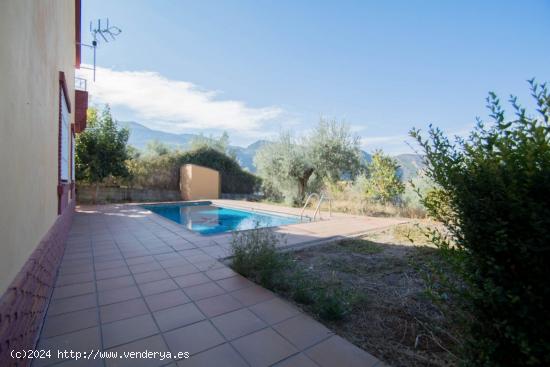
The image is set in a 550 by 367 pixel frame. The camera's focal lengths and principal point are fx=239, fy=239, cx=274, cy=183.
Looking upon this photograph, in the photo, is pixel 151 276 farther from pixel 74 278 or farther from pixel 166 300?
pixel 74 278

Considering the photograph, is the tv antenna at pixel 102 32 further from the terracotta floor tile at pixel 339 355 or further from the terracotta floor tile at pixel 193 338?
the terracotta floor tile at pixel 339 355

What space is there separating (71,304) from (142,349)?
1.20 metres

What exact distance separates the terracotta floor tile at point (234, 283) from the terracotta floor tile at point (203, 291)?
0.07 meters

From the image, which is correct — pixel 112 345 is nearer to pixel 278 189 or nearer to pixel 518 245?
pixel 518 245

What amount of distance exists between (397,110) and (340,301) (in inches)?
479

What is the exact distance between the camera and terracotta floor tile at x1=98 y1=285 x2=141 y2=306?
8.08 ft

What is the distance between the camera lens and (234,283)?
2943 millimetres

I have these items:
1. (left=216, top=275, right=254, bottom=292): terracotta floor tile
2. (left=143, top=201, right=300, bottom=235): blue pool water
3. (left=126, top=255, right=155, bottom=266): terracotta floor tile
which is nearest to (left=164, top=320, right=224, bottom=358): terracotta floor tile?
(left=216, top=275, right=254, bottom=292): terracotta floor tile

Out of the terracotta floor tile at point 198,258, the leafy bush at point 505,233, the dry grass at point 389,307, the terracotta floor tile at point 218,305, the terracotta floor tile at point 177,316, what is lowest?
the dry grass at point 389,307

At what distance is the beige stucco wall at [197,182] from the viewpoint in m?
14.0

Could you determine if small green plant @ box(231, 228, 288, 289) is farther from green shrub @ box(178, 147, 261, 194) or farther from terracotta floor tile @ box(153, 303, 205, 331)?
green shrub @ box(178, 147, 261, 194)

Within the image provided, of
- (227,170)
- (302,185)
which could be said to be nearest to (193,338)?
(302,185)

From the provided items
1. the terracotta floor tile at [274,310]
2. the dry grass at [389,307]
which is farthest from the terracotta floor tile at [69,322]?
the dry grass at [389,307]

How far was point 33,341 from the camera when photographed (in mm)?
1747
